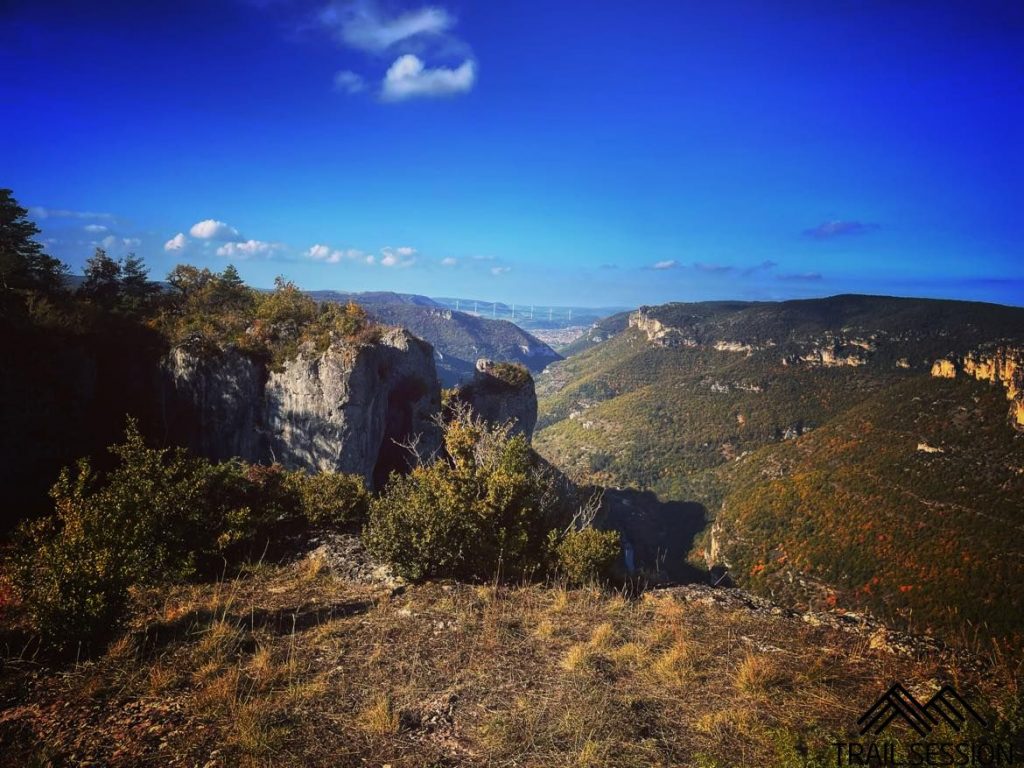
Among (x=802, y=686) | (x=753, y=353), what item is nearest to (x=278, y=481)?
(x=802, y=686)

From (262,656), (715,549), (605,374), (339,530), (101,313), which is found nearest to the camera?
(262,656)

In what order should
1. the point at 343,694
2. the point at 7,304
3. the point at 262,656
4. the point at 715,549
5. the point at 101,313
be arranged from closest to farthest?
the point at 343,694 < the point at 262,656 < the point at 7,304 < the point at 101,313 < the point at 715,549

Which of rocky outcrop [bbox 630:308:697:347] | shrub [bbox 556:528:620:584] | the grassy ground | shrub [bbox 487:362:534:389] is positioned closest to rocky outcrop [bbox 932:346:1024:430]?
shrub [bbox 487:362:534:389]

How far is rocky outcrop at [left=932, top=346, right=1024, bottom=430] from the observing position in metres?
40.9

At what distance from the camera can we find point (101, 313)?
19.5 metres

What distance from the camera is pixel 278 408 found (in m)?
21.6

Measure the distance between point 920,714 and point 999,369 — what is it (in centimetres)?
6114

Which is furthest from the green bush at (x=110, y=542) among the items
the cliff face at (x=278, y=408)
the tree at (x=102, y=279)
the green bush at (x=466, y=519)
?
the tree at (x=102, y=279)

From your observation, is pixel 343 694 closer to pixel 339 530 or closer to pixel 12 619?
pixel 12 619

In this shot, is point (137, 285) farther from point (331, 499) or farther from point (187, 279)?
point (331, 499)

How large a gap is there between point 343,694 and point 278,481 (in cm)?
779

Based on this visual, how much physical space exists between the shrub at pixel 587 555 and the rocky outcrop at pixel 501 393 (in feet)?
74.7

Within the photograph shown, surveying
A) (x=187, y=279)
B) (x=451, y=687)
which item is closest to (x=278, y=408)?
(x=187, y=279)

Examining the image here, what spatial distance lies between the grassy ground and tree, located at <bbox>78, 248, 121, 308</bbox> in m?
22.2
